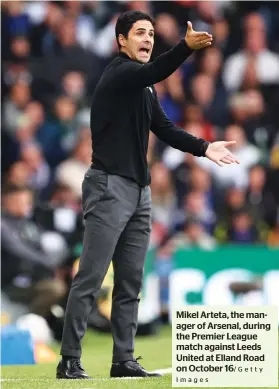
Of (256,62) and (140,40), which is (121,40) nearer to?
(140,40)

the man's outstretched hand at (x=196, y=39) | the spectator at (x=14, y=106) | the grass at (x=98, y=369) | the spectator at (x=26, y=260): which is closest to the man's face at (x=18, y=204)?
the spectator at (x=26, y=260)

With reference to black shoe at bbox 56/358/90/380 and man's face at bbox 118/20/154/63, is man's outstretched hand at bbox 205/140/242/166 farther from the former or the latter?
black shoe at bbox 56/358/90/380

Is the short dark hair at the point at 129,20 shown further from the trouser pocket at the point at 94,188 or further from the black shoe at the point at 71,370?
the black shoe at the point at 71,370

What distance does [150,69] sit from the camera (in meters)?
6.25

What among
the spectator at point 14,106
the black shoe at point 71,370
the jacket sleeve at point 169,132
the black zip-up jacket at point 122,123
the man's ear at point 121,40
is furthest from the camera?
the spectator at point 14,106

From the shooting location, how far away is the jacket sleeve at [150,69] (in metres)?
6.11

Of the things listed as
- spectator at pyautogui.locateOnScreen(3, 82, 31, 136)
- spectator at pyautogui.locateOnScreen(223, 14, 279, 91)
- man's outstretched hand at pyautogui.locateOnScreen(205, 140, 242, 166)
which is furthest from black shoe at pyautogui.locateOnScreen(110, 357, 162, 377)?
spectator at pyautogui.locateOnScreen(223, 14, 279, 91)

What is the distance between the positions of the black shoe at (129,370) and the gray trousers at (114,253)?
3 centimetres

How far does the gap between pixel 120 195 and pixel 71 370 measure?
1.03 metres

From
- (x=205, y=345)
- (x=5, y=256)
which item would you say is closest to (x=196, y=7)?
(x=5, y=256)

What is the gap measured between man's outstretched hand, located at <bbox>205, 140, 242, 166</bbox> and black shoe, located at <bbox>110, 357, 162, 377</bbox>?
1.26 m

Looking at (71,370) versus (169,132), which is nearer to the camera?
(71,370)

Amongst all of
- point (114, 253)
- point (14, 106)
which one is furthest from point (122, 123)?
point (14, 106)

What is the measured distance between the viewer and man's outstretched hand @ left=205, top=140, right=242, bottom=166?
6.57 meters
